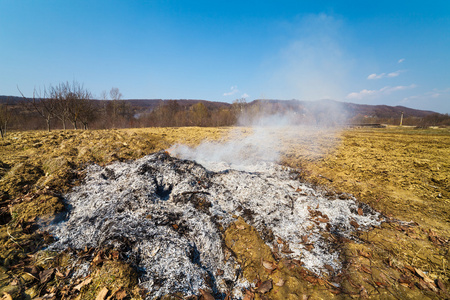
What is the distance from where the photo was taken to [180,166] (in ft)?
21.5

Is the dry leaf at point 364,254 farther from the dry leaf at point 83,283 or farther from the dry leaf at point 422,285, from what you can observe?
the dry leaf at point 83,283

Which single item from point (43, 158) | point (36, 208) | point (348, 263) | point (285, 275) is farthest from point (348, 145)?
point (43, 158)

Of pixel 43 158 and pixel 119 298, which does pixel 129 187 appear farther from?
pixel 43 158

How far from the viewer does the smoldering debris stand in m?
3.18

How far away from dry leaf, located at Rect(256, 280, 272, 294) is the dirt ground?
2 centimetres

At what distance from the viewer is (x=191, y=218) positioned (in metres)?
4.39

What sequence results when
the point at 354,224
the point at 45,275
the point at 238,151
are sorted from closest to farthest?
the point at 45,275 < the point at 354,224 < the point at 238,151

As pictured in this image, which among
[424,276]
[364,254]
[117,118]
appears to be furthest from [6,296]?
[117,118]

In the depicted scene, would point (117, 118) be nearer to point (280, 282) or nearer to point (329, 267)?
point (280, 282)

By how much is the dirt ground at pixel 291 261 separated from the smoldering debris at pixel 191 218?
249 mm

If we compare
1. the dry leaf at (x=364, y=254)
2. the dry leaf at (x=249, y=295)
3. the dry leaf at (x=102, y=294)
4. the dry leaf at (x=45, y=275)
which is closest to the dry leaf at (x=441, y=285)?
the dry leaf at (x=364, y=254)

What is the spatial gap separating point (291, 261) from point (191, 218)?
8.08ft

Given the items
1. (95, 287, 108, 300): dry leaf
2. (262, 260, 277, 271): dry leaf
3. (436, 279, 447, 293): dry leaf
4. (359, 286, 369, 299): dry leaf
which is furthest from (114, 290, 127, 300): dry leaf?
(436, 279, 447, 293): dry leaf

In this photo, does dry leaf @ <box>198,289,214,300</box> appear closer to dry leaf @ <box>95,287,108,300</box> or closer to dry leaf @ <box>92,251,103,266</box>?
dry leaf @ <box>95,287,108,300</box>
